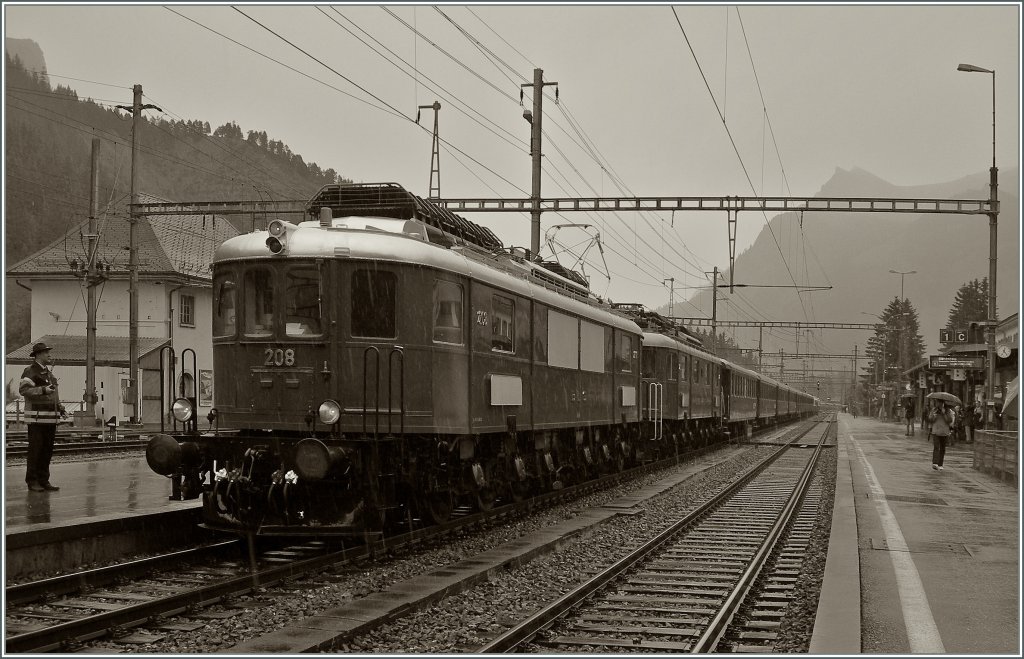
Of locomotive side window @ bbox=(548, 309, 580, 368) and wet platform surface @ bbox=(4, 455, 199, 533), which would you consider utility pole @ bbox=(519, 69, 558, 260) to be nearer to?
locomotive side window @ bbox=(548, 309, 580, 368)

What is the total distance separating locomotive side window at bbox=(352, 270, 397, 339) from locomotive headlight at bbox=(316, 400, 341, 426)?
33.9 inches

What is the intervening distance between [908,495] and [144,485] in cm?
1180

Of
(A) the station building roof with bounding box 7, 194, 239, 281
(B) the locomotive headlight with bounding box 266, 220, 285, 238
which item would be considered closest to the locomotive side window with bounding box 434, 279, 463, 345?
(B) the locomotive headlight with bounding box 266, 220, 285, 238

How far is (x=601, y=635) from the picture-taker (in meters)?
7.32

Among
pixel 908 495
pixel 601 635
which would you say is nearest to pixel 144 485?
pixel 601 635

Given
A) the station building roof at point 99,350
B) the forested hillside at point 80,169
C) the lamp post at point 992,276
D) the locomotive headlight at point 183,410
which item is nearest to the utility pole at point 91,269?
the station building roof at point 99,350

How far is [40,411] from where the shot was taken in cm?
1234

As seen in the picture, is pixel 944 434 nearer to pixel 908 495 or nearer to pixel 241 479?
A: pixel 908 495

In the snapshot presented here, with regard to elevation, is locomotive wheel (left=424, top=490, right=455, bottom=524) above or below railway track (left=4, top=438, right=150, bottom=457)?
above

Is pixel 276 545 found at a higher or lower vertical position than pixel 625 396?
lower

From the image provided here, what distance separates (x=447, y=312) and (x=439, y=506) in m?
2.30

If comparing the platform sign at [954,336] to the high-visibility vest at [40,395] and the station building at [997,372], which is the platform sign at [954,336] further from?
the high-visibility vest at [40,395]

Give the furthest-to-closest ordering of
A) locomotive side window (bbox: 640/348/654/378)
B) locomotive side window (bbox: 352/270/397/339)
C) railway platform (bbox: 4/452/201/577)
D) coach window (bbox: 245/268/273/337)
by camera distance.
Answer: locomotive side window (bbox: 640/348/654/378)
coach window (bbox: 245/268/273/337)
locomotive side window (bbox: 352/270/397/339)
railway platform (bbox: 4/452/201/577)

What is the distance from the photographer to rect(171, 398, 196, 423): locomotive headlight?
1053 centimetres
